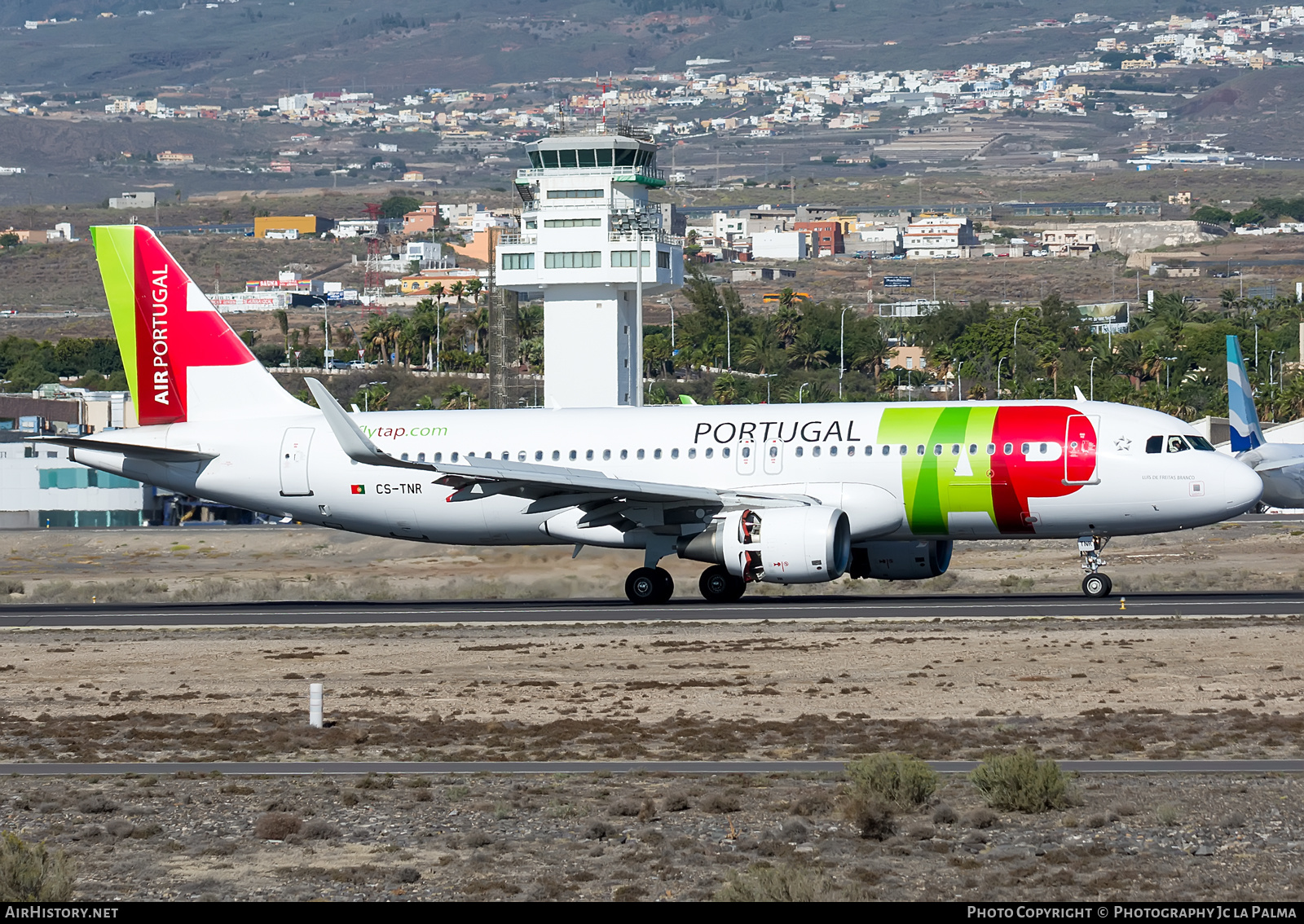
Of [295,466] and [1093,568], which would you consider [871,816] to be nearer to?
[1093,568]

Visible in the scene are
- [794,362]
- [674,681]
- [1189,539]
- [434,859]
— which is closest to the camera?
[434,859]

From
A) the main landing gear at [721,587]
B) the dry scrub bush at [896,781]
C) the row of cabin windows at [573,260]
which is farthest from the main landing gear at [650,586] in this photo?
the row of cabin windows at [573,260]

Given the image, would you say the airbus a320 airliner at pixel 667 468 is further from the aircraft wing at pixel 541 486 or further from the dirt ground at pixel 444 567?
the dirt ground at pixel 444 567

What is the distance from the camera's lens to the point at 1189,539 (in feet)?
216

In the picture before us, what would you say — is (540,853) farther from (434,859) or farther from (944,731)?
(944,731)

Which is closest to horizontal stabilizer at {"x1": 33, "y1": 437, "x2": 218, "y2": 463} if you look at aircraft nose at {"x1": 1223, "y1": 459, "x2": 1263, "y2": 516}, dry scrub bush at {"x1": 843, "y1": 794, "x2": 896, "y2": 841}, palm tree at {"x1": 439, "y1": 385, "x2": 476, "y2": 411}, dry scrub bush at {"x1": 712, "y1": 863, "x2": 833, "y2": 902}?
aircraft nose at {"x1": 1223, "y1": 459, "x2": 1263, "y2": 516}

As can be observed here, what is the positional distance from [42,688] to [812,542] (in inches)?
579

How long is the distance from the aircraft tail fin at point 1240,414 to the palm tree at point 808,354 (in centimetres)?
14075

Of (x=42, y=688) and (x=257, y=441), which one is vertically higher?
(x=257, y=441)

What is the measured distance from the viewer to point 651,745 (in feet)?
70.5

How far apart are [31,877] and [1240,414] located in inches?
1597

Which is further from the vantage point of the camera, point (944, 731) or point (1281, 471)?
point (1281, 471)

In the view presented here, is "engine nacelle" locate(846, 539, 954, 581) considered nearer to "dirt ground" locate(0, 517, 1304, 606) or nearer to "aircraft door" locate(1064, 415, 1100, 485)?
"aircraft door" locate(1064, 415, 1100, 485)

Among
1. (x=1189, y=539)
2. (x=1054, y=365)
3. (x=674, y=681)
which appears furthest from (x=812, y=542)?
(x=1054, y=365)
